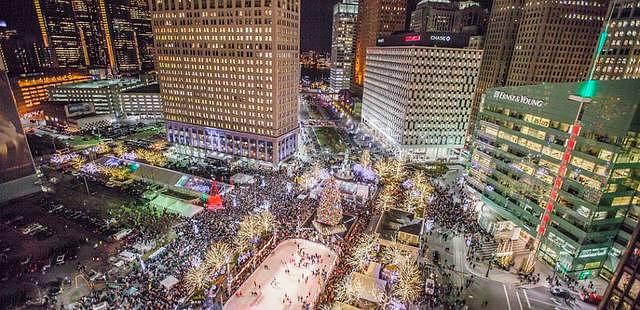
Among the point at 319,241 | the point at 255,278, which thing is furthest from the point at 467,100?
the point at 255,278

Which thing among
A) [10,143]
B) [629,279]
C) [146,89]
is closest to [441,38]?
[629,279]

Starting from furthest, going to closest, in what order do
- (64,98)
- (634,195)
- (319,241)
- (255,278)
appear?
1. (64,98)
2. (319,241)
3. (255,278)
4. (634,195)

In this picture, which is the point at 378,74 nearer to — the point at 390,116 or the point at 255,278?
the point at 390,116

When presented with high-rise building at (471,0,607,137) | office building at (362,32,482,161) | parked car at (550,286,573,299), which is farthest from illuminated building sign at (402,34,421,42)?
parked car at (550,286,573,299)

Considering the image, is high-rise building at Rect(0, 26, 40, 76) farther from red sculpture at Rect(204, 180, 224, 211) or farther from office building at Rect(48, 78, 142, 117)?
Result: red sculpture at Rect(204, 180, 224, 211)

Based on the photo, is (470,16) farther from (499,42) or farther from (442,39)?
(442,39)

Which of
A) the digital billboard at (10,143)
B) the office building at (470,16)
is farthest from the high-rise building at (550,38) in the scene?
the digital billboard at (10,143)

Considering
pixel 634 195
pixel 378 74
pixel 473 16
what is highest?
pixel 473 16
